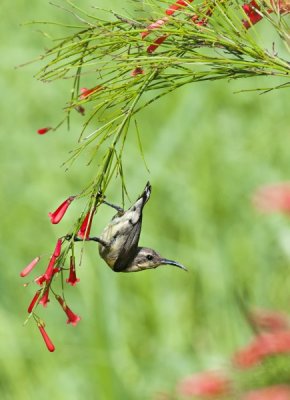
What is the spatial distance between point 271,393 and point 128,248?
7.45 feet

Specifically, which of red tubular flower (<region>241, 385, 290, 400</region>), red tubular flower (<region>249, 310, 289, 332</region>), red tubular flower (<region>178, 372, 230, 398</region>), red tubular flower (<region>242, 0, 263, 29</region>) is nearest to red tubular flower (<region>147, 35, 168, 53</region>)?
red tubular flower (<region>242, 0, 263, 29</region>)

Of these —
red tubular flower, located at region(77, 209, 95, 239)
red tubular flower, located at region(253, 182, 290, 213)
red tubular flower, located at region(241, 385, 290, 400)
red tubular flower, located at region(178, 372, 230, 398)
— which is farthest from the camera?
red tubular flower, located at region(253, 182, 290, 213)

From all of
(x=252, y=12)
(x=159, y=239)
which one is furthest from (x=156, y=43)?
(x=159, y=239)

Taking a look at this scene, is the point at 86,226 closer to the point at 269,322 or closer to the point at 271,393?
the point at 271,393

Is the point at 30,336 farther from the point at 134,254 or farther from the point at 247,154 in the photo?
the point at 134,254

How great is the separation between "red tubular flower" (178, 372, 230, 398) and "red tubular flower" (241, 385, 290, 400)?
17 cm

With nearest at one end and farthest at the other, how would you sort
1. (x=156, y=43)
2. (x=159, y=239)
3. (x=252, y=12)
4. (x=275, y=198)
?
(x=156, y=43)
(x=252, y=12)
(x=275, y=198)
(x=159, y=239)

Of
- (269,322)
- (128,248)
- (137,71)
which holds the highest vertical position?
(269,322)

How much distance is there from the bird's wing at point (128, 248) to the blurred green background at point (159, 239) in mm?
2799

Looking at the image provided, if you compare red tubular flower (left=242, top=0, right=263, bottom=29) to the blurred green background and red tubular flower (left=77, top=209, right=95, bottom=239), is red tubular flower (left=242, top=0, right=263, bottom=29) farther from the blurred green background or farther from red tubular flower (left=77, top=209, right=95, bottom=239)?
the blurred green background

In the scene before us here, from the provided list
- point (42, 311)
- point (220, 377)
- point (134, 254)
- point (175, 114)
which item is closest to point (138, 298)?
point (42, 311)

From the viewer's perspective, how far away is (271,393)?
431 centimetres

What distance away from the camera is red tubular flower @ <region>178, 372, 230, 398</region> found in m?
4.63

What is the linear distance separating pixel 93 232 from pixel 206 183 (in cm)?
102
